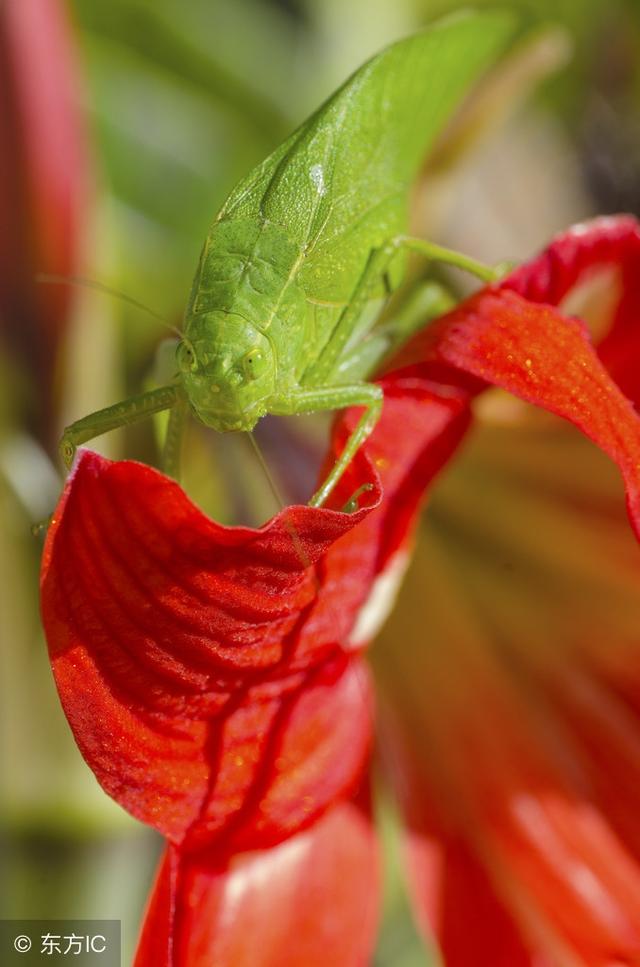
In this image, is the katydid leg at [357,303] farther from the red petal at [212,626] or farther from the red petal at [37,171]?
the red petal at [37,171]

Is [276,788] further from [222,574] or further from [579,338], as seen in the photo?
[579,338]

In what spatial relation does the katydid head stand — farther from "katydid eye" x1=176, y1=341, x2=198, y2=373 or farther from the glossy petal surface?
the glossy petal surface

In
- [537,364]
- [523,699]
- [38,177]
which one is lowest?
[523,699]

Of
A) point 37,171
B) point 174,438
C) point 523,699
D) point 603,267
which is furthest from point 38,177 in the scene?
point 523,699

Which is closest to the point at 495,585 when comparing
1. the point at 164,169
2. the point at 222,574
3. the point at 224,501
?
the point at 224,501

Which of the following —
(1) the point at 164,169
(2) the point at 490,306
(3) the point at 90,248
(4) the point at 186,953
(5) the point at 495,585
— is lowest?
(4) the point at 186,953

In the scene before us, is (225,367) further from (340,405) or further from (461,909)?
(461,909)

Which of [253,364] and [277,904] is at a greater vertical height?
[253,364]
